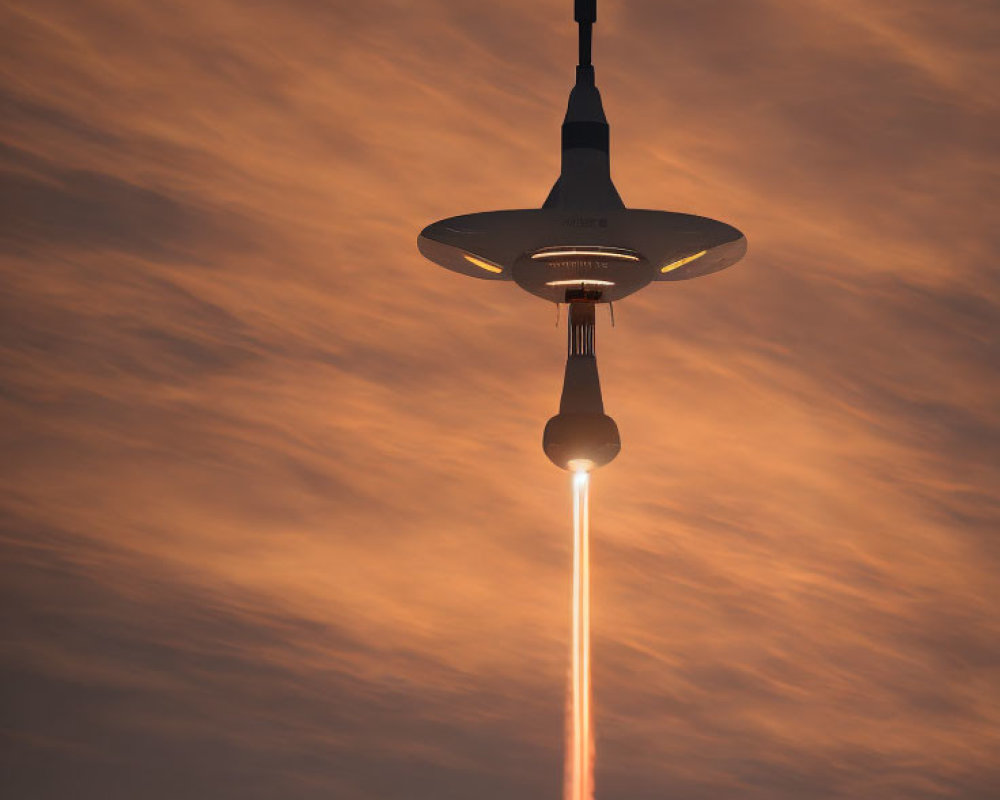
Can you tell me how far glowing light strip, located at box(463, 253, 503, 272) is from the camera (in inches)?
625

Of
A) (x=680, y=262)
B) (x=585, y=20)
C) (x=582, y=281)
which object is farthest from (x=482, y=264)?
(x=585, y=20)

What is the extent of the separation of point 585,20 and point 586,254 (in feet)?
9.35

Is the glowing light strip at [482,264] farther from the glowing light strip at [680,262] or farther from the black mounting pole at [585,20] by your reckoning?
the black mounting pole at [585,20]

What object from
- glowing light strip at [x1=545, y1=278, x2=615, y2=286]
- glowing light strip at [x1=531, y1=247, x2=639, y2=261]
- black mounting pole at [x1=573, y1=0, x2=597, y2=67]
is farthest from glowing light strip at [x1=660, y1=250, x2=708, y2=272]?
black mounting pole at [x1=573, y1=0, x2=597, y2=67]

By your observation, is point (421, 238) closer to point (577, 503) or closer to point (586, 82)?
point (586, 82)

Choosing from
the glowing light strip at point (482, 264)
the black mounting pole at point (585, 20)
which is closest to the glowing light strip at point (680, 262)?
the glowing light strip at point (482, 264)

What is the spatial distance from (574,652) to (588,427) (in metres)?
11.3

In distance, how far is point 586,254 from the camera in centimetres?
1560

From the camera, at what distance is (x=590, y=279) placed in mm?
15883

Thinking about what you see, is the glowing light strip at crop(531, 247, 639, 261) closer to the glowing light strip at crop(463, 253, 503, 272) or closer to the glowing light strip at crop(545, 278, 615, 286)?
the glowing light strip at crop(545, 278, 615, 286)

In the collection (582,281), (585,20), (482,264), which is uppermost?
(585,20)

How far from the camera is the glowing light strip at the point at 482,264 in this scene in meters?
15.9

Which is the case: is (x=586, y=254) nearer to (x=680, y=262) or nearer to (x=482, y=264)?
(x=680, y=262)

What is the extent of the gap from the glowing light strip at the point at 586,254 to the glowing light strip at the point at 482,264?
1.74 ft
